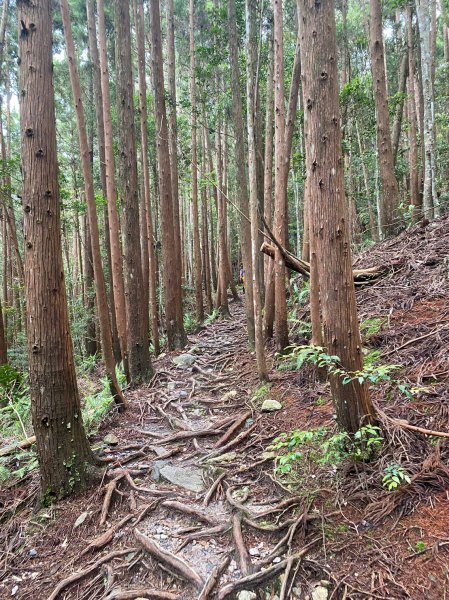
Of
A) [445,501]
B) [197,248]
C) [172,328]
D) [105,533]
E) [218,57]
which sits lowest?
[105,533]

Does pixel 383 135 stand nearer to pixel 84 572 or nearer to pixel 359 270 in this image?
pixel 359 270

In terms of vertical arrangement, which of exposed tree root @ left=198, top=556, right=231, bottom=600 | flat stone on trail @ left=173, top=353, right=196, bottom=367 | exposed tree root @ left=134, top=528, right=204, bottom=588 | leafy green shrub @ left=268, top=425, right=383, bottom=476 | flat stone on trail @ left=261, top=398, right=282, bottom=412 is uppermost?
leafy green shrub @ left=268, top=425, right=383, bottom=476

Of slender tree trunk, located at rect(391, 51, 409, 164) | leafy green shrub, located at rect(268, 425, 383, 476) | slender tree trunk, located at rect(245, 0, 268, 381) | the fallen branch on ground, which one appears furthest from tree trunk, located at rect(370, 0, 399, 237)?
A: leafy green shrub, located at rect(268, 425, 383, 476)

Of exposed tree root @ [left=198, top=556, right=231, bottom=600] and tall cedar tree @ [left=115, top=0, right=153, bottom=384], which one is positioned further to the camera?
tall cedar tree @ [left=115, top=0, right=153, bottom=384]

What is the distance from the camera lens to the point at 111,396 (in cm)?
604

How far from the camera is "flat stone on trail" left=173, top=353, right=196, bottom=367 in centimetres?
822

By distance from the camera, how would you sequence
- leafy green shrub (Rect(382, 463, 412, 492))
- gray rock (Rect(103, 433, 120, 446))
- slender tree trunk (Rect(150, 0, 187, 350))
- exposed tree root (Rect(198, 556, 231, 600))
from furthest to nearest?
slender tree trunk (Rect(150, 0, 187, 350))
gray rock (Rect(103, 433, 120, 446))
leafy green shrub (Rect(382, 463, 412, 492))
exposed tree root (Rect(198, 556, 231, 600))

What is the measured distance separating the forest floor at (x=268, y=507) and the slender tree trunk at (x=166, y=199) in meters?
4.38

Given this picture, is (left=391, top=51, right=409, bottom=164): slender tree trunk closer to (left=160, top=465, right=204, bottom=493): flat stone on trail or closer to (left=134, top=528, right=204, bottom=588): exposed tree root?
(left=160, top=465, right=204, bottom=493): flat stone on trail

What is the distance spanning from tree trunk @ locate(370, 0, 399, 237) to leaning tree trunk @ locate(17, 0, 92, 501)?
701 cm

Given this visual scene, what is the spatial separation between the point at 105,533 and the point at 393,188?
27.1ft

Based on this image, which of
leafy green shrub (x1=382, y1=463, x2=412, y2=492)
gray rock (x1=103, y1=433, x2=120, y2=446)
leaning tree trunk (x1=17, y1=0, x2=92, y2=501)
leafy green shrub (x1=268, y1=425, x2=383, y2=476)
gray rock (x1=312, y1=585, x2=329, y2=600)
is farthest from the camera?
gray rock (x1=103, y1=433, x2=120, y2=446)

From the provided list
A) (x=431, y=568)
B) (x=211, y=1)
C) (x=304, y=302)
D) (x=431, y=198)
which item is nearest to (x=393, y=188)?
(x=431, y=198)

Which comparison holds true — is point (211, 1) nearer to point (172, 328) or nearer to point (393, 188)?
point (393, 188)
